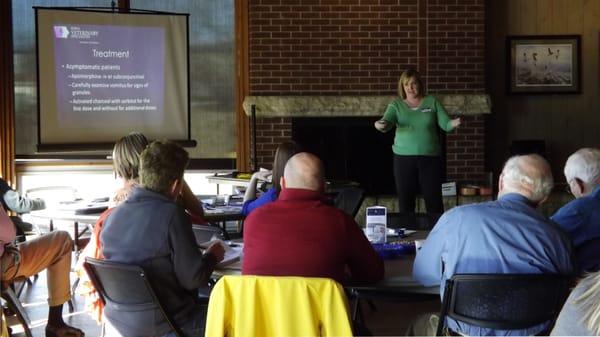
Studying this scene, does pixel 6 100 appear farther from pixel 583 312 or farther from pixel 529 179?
pixel 583 312

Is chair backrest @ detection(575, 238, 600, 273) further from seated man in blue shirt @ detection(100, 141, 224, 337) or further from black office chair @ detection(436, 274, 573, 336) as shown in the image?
seated man in blue shirt @ detection(100, 141, 224, 337)

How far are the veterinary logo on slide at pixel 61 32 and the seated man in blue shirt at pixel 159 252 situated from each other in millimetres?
5280

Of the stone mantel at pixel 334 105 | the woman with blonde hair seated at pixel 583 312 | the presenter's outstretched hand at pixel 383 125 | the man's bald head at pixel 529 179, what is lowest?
the woman with blonde hair seated at pixel 583 312

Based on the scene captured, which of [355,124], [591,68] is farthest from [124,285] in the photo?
[591,68]

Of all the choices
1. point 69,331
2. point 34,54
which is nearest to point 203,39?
point 34,54

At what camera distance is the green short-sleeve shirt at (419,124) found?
6.42m

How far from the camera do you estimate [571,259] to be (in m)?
2.83

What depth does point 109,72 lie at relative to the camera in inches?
325

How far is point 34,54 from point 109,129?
4.00 feet

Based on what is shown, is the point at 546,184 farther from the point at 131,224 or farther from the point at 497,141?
the point at 497,141

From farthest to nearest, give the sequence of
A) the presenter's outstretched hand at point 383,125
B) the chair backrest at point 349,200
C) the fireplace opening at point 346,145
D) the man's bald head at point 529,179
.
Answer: the fireplace opening at point 346,145, the presenter's outstretched hand at point 383,125, the chair backrest at point 349,200, the man's bald head at point 529,179

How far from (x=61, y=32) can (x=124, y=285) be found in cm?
560

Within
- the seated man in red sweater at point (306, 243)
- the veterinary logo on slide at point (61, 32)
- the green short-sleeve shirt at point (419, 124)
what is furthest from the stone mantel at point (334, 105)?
the seated man in red sweater at point (306, 243)

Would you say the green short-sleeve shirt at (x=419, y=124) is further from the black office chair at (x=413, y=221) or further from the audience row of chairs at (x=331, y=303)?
the audience row of chairs at (x=331, y=303)
